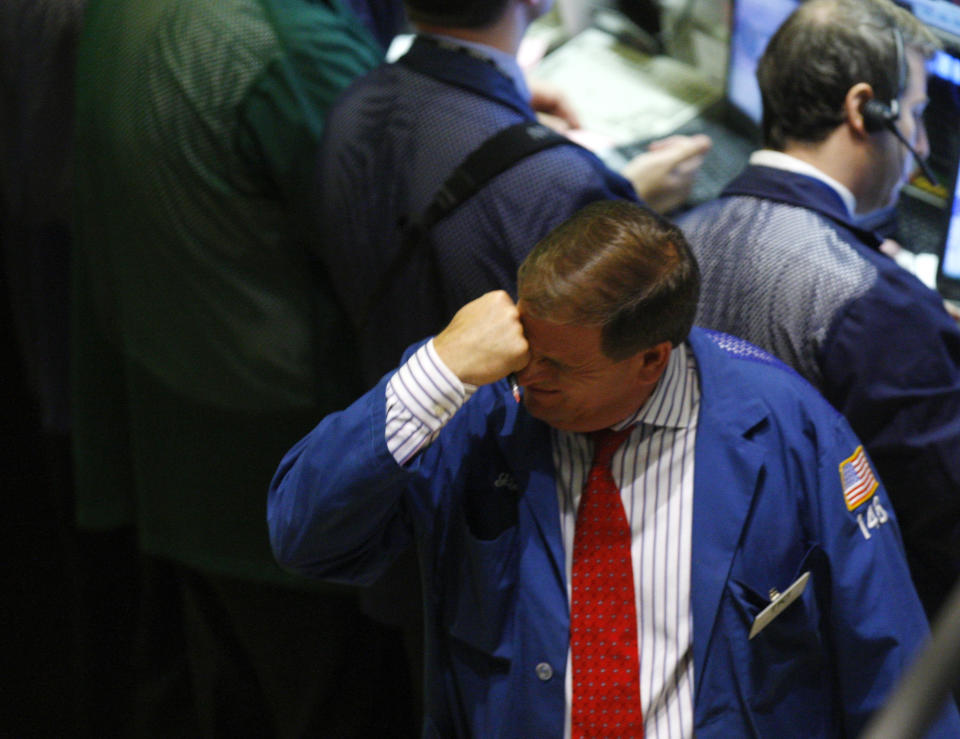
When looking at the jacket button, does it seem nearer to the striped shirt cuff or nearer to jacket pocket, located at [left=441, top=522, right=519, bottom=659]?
jacket pocket, located at [left=441, top=522, right=519, bottom=659]

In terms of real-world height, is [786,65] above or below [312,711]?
above

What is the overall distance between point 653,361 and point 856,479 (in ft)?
0.95

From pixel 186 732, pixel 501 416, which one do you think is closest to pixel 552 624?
pixel 501 416

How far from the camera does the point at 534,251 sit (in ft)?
4.71

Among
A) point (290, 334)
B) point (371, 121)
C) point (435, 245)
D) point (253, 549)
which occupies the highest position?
point (371, 121)

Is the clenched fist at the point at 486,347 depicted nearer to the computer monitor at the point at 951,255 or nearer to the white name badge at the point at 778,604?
the white name badge at the point at 778,604

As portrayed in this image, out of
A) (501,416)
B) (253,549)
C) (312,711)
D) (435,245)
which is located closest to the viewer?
(501,416)

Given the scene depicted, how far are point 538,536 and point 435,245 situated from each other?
1.67ft

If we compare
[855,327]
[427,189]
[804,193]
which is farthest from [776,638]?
[427,189]

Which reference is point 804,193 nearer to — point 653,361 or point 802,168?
point 802,168

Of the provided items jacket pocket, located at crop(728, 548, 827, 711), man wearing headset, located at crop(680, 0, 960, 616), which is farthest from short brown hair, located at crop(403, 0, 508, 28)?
jacket pocket, located at crop(728, 548, 827, 711)

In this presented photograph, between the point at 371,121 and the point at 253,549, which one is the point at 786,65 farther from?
the point at 253,549

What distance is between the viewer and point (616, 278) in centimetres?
138

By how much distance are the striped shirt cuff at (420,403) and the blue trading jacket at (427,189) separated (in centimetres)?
40
